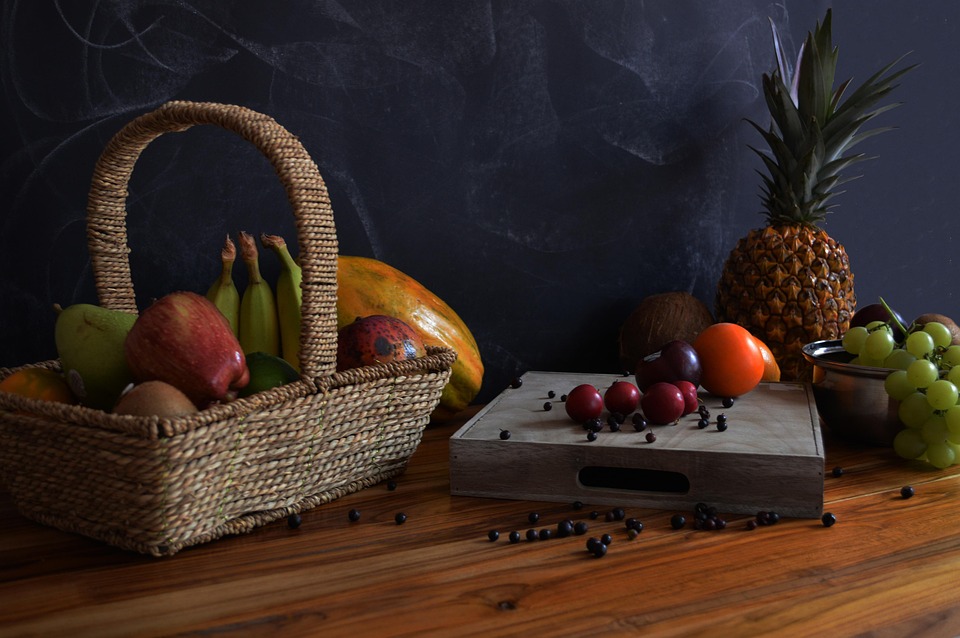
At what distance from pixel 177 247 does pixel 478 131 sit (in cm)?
60

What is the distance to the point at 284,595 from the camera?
87 cm

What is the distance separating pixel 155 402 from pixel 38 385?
8.9 inches

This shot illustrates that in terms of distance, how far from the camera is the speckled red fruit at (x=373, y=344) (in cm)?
120

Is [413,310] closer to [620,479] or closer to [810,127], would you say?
[620,479]

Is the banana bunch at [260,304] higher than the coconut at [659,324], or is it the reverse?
the banana bunch at [260,304]

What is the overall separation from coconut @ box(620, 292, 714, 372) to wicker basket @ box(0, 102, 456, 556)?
24.3 inches

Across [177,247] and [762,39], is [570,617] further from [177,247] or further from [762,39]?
[762,39]

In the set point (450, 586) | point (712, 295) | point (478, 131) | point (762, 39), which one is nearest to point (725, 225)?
point (712, 295)

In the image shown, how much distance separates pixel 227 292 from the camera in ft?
4.45

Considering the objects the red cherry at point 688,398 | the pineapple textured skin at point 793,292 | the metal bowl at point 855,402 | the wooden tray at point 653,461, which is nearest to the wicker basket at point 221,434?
the wooden tray at point 653,461

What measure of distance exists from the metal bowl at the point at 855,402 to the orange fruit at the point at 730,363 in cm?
12

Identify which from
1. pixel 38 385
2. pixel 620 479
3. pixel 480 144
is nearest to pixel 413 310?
pixel 480 144

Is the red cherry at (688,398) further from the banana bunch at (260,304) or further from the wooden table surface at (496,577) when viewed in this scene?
the banana bunch at (260,304)

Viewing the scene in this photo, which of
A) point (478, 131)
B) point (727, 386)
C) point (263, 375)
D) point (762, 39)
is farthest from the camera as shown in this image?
point (762, 39)
